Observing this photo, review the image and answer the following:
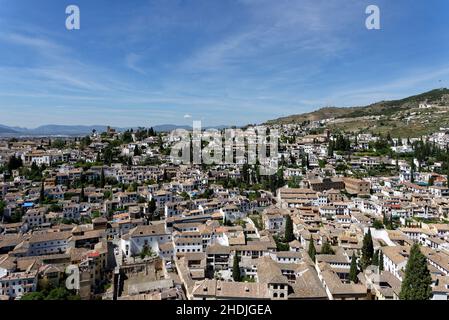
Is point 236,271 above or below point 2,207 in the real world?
below

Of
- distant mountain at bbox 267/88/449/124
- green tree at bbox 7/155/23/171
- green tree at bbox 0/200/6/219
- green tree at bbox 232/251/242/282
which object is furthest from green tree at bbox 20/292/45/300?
distant mountain at bbox 267/88/449/124

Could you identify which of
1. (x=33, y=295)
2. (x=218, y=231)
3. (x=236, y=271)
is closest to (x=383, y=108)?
(x=218, y=231)

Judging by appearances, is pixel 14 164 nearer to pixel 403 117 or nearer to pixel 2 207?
pixel 2 207

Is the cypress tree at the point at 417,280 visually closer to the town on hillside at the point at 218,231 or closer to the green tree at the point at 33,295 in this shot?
the town on hillside at the point at 218,231

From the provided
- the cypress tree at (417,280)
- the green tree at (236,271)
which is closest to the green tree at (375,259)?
the cypress tree at (417,280)

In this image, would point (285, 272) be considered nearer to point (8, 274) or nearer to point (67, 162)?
point (8, 274)

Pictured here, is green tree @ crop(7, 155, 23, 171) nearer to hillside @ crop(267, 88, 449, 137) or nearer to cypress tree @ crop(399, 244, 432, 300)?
cypress tree @ crop(399, 244, 432, 300)
